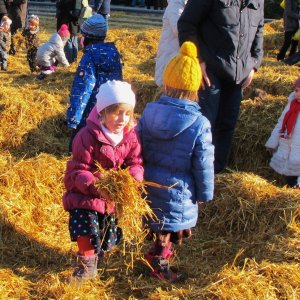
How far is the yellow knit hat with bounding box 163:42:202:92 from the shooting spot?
326 cm

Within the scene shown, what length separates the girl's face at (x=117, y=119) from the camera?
3.17m

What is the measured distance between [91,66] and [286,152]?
213 cm

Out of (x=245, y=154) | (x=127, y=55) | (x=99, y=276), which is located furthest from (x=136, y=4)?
(x=99, y=276)

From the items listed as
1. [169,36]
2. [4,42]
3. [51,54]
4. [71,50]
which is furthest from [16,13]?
[169,36]

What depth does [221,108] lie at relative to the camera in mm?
4840

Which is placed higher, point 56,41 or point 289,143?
point 56,41

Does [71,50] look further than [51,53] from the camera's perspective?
Yes

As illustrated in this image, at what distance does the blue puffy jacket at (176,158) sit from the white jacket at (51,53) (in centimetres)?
558

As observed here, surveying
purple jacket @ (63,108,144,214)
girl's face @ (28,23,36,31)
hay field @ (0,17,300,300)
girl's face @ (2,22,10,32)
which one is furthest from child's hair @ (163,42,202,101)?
girl's face @ (2,22,10,32)

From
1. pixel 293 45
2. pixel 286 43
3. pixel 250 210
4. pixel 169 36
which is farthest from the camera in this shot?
pixel 293 45

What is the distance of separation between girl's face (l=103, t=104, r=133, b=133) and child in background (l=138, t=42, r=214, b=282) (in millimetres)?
189

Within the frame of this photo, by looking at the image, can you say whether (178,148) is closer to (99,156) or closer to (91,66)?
(99,156)

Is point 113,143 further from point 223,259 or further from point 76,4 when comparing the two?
point 76,4

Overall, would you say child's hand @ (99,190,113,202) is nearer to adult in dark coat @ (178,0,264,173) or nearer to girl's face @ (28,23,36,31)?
adult in dark coat @ (178,0,264,173)
